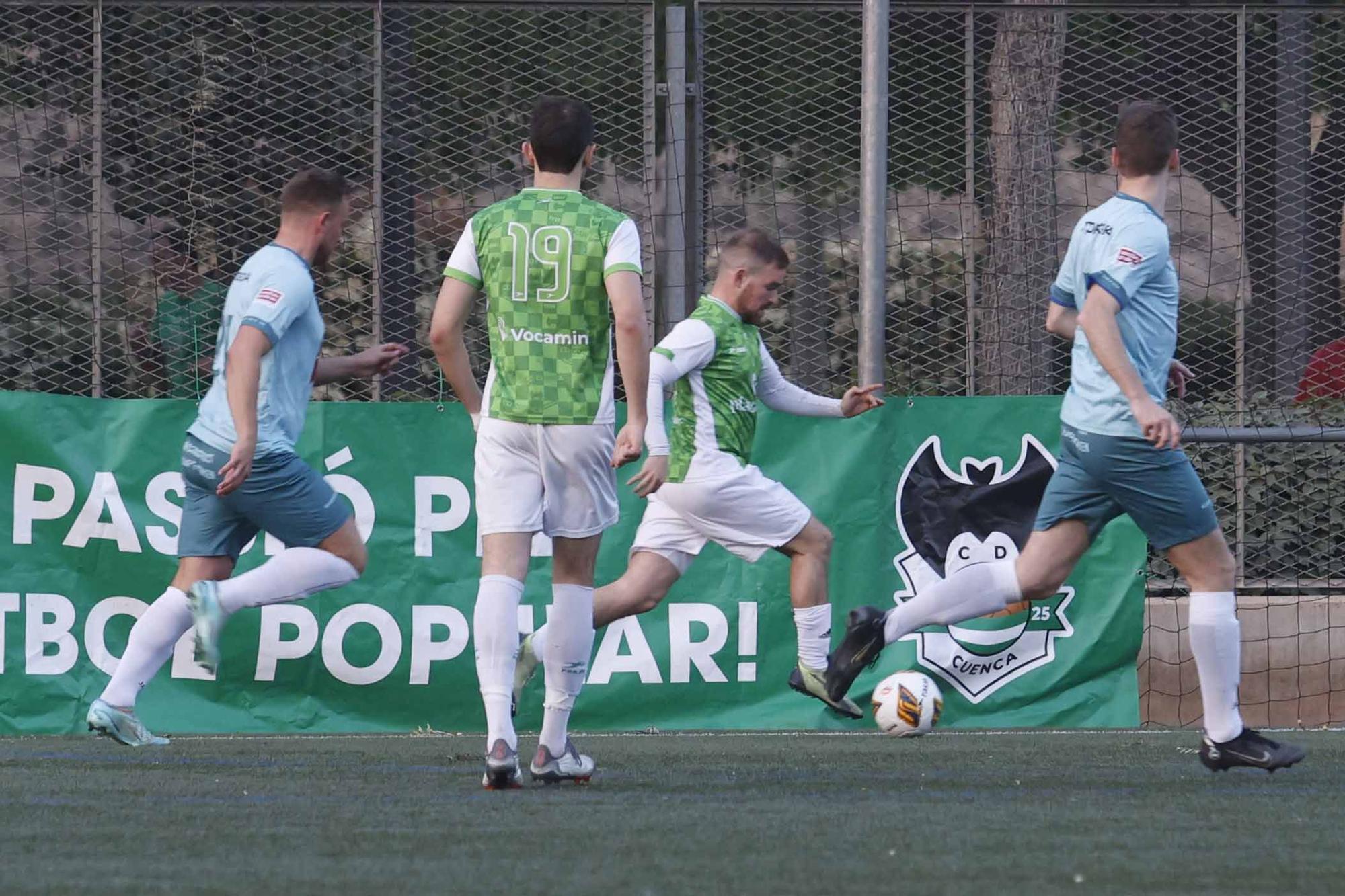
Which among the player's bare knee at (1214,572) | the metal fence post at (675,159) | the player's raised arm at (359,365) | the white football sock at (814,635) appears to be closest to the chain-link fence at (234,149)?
the metal fence post at (675,159)

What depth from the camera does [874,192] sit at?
8766mm

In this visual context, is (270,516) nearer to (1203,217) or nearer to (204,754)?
(204,754)

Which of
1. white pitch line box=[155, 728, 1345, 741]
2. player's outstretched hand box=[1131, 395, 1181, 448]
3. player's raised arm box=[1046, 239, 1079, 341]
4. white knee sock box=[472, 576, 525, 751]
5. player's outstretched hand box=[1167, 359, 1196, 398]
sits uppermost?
player's raised arm box=[1046, 239, 1079, 341]

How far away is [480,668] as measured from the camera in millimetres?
5512

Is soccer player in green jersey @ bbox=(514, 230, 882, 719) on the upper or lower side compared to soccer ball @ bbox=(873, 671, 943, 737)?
upper

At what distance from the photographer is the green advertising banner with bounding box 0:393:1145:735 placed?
8086mm

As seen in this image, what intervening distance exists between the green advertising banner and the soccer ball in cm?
83

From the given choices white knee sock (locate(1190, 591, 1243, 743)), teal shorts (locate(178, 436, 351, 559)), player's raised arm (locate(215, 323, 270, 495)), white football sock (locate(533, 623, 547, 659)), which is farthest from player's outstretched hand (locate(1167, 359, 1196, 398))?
player's raised arm (locate(215, 323, 270, 495))

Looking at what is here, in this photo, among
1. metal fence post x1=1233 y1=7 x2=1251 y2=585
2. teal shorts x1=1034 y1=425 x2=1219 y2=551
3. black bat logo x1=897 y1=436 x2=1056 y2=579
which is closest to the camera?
teal shorts x1=1034 y1=425 x2=1219 y2=551

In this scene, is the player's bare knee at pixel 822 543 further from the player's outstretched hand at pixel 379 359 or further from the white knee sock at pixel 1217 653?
the white knee sock at pixel 1217 653

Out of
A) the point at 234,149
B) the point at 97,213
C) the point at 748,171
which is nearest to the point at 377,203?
the point at 234,149

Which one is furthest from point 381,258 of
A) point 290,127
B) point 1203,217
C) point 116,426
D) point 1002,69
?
point 1203,217

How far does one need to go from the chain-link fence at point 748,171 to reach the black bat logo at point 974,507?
100cm

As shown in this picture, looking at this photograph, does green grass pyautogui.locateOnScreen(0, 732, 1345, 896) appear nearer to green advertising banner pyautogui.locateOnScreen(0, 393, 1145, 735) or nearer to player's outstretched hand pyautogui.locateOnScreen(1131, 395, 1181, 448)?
player's outstretched hand pyautogui.locateOnScreen(1131, 395, 1181, 448)
